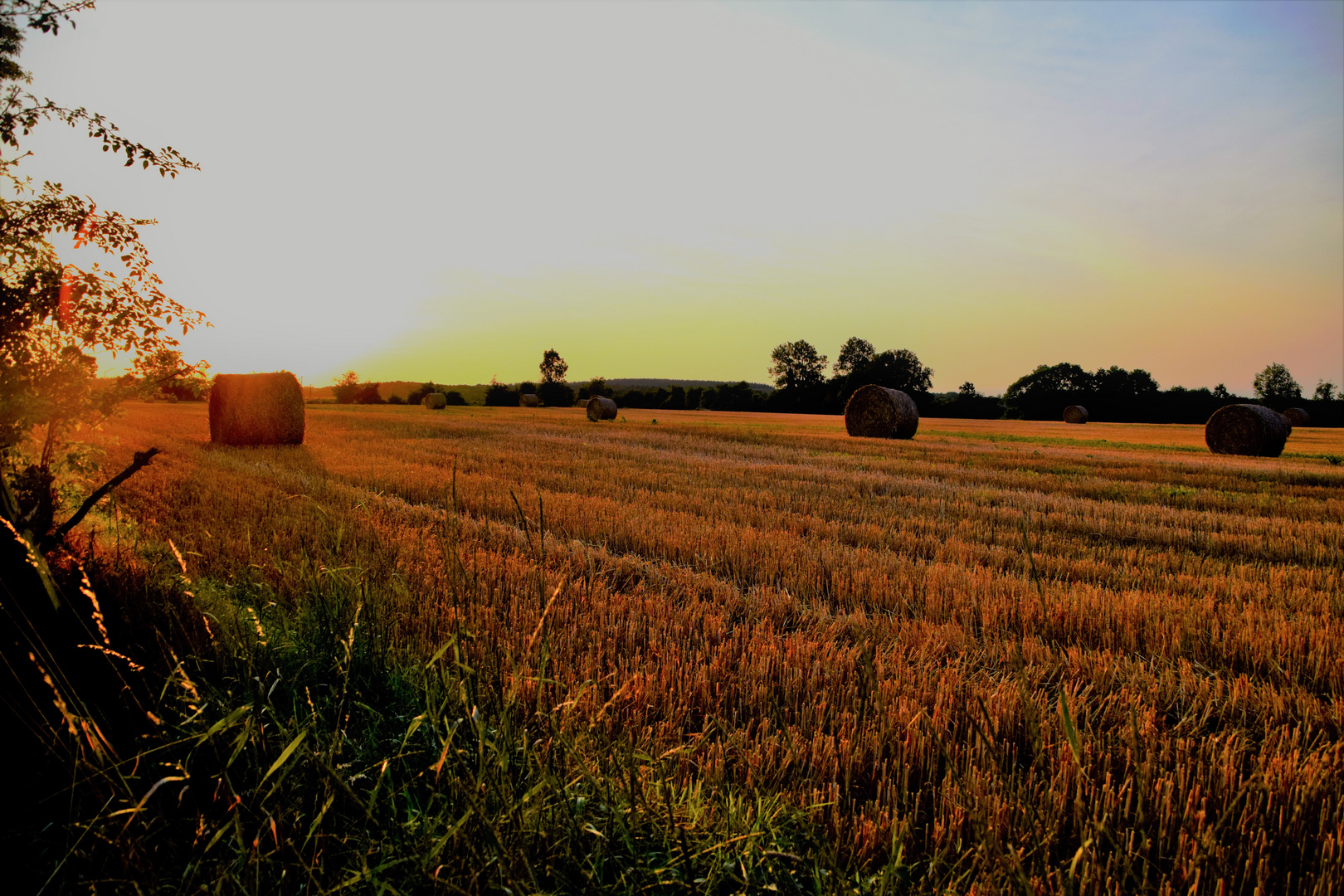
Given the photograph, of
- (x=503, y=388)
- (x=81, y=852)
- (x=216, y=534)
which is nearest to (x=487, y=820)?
(x=81, y=852)

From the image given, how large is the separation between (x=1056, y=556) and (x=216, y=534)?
749cm

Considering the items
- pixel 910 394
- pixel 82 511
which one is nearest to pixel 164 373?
pixel 82 511

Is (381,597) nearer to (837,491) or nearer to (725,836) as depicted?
(725,836)

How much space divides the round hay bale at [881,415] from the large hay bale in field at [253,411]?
19.1m

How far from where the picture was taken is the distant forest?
57.3m

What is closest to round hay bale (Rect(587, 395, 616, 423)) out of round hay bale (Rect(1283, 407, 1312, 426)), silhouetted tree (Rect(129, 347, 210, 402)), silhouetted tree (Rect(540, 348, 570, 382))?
silhouetted tree (Rect(129, 347, 210, 402))

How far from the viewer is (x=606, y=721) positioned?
2.36m

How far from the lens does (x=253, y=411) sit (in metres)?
15.9

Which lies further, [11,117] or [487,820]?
[11,117]

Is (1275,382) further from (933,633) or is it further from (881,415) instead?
(933,633)

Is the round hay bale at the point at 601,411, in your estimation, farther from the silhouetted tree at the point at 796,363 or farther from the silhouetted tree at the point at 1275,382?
the silhouetted tree at the point at 1275,382

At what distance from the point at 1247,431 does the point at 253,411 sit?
30867mm

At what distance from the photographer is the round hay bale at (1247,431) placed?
21250 mm

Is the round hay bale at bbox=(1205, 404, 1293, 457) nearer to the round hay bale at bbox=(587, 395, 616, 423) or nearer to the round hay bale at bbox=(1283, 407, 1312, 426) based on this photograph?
the round hay bale at bbox=(587, 395, 616, 423)
